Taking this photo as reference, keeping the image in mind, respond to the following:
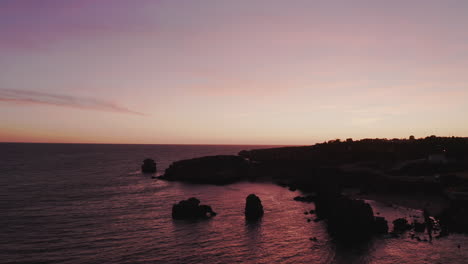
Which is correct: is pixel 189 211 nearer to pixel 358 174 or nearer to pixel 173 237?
pixel 173 237

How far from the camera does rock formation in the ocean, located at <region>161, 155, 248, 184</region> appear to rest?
106m

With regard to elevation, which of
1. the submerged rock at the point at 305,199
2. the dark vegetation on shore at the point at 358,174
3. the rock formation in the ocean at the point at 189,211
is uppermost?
the dark vegetation on shore at the point at 358,174

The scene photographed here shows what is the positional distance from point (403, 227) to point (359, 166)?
2089 inches

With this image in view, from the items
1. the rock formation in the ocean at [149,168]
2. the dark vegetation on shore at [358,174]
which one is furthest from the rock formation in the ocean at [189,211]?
the rock formation in the ocean at [149,168]

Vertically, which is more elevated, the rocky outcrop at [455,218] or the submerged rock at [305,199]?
the rocky outcrop at [455,218]

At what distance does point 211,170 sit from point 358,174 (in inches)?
1930

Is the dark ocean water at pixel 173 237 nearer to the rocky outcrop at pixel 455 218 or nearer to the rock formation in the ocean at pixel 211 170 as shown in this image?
the rocky outcrop at pixel 455 218

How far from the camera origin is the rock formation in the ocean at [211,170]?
347 ft

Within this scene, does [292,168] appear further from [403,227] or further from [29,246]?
[29,246]

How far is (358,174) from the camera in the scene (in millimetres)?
82500

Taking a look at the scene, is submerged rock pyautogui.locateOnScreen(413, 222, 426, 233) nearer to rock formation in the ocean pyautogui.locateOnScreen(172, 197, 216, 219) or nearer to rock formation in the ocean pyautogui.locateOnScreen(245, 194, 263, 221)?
rock formation in the ocean pyautogui.locateOnScreen(245, 194, 263, 221)

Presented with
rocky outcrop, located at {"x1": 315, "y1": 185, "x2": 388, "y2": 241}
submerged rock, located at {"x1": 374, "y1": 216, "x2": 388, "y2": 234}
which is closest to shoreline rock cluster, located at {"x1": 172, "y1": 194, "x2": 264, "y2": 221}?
rocky outcrop, located at {"x1": 315, "y1": 185, "x2": 388, "y2": 241}

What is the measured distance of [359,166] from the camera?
3691 inches

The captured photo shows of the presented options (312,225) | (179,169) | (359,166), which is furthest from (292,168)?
(312,225)
